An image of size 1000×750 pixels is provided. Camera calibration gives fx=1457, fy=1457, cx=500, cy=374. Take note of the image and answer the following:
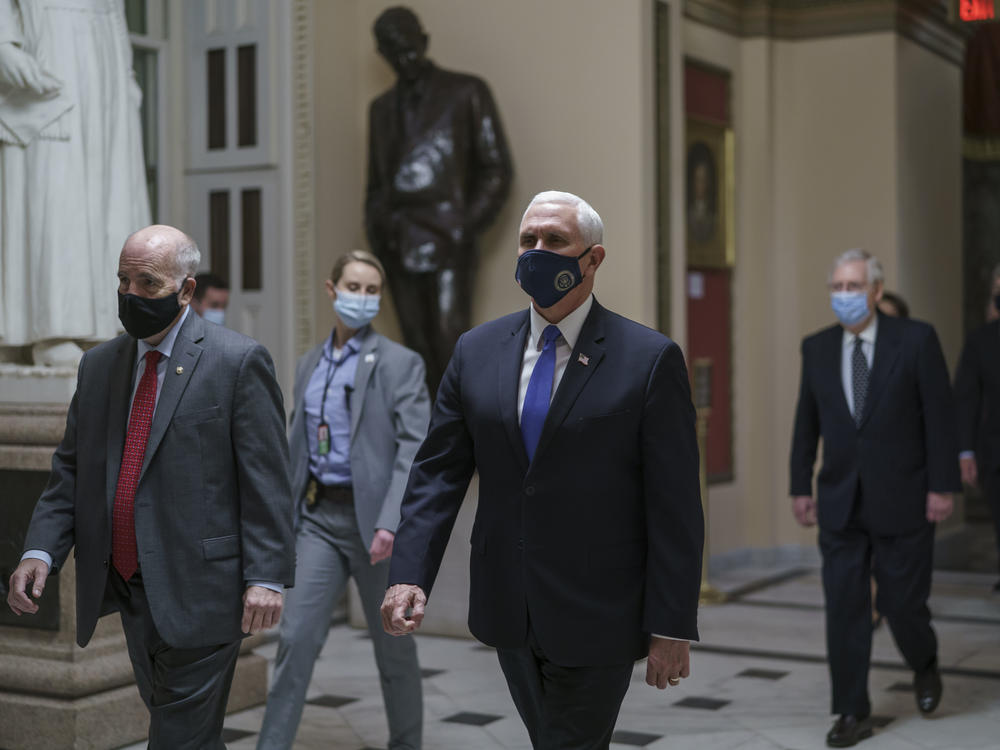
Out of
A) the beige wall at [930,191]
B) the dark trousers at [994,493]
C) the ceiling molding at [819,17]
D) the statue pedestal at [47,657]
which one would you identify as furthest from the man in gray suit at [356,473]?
the beige wall at [930,191]

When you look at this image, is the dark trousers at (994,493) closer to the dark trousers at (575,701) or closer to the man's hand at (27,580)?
the dark trousers at (575,701)

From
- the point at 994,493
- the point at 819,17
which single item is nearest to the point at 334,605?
the point at 994,493

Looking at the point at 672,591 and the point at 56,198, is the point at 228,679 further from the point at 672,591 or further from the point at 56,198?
the point at 56,198

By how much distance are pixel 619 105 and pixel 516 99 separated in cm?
62

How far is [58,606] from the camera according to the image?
5.40 metres

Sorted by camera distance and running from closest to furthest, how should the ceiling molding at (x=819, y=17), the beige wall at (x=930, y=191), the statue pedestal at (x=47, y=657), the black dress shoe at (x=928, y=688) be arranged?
the statue pedestal at (x=47, y=657) < the black dress shoe at (x=928, y=688) < the ceiling molding at (x=819, y=17) < the beige wall at (x=930, y=191)

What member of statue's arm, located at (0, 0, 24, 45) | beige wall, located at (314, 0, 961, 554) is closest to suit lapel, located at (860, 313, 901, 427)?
beige wall, located at (314, 0, 961, 554)

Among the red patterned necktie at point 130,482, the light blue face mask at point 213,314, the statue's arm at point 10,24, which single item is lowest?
the red patterned necktie at point 130,482

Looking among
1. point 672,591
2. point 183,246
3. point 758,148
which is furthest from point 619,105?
point 672,591

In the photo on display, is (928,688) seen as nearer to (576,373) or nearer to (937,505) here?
(937,505)

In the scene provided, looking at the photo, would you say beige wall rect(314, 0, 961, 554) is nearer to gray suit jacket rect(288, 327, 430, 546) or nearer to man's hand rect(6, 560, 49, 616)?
gray suit jacket rect(288, 327, 430, 546)

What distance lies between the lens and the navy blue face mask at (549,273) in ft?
10.5

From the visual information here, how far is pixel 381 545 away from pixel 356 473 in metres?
0.31

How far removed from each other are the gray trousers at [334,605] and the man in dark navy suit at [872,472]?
163 cm
